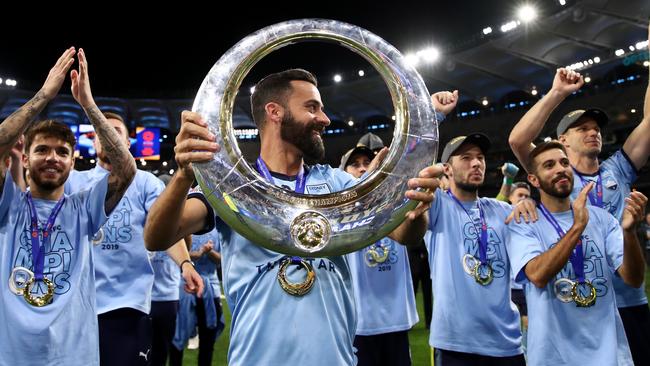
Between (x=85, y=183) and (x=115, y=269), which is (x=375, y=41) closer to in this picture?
(x=115, y=269)

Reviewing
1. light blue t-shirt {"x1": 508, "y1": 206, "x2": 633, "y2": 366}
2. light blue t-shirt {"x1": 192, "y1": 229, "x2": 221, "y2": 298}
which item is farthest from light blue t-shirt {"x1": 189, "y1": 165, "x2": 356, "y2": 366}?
light blue t-shirt {"x1": 192, "y1": 229, "x2": 221, "y2": 298}

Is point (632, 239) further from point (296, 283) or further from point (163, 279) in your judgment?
point (163, 279)

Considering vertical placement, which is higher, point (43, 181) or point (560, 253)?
point (43, 181)

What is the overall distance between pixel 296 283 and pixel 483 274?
195 centimetres

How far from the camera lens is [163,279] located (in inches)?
190

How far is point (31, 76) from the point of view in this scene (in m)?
27.5

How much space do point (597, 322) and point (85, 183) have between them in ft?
11.0

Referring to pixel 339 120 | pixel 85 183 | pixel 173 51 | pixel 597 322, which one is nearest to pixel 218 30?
pixel 173 51

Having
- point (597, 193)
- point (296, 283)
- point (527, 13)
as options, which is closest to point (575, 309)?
point (597, 193)

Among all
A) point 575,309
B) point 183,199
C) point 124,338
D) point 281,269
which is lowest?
point 124,338

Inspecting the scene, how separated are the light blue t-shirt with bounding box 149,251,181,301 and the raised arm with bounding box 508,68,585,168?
118 inches

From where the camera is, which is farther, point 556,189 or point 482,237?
point 482,237

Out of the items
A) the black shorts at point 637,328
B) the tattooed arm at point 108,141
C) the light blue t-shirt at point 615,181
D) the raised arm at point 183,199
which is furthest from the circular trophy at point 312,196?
the black shorts at point 637,328

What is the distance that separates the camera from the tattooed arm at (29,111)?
2576 millimetres
